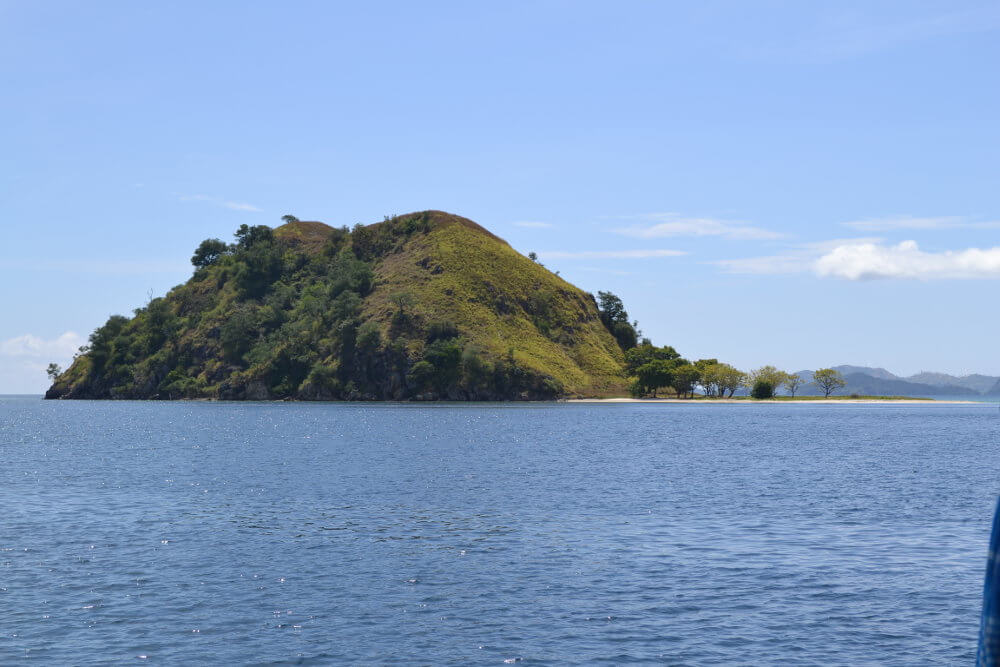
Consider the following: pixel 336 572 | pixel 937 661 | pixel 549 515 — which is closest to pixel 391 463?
pixel 549 515

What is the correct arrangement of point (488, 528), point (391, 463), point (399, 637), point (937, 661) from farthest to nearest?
point (391, 463) → point (488, 528) → point (399, 637) → point (937, 661)

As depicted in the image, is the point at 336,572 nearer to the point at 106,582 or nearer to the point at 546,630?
the point at 106,582

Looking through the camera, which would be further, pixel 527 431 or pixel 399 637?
pixel 527 431

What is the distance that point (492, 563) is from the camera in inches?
1395

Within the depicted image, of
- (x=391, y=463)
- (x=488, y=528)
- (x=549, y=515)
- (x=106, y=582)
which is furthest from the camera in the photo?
(x=391, y=463)

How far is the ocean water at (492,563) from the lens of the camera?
24.9m

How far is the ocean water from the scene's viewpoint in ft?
81.7

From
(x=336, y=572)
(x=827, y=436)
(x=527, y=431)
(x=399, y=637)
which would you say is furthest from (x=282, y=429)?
(x=399, y=637)

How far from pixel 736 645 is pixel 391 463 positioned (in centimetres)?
5813

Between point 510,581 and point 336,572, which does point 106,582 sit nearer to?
point 336,572

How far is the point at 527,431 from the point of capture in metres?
132

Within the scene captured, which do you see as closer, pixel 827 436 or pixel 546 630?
pixel 546 630

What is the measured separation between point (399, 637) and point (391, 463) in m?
55.2

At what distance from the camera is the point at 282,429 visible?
138 m
